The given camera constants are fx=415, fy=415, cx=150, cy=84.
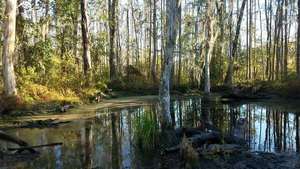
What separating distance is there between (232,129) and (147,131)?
4.56 m

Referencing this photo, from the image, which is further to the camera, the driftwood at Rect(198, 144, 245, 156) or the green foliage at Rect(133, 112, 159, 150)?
the green foliage at Rect(133, 112, 159, 150)

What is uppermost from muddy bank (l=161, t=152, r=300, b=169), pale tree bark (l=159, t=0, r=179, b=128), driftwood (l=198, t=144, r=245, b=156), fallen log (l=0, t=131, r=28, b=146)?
pale tree bark (l=159, t=0, r=179, b=128)

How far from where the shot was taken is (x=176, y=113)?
19.0m

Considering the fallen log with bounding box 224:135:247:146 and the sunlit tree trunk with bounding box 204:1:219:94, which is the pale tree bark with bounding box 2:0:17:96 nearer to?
the fallen log with bounding box 224:135:247:146

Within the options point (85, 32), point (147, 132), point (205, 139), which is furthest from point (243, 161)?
point (85, 32)

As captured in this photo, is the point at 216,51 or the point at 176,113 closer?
the point at 176,113

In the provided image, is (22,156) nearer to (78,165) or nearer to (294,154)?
(78,165)

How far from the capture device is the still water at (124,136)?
926 centimetres

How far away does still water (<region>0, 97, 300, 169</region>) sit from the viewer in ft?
30.4

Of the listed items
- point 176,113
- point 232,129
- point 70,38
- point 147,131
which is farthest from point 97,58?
point 147,131

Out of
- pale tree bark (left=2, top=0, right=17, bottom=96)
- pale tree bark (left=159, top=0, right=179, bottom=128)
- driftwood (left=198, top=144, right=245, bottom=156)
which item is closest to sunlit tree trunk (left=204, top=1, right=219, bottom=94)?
pale tree bark (left=2, top=0, right=17, bottom=96)

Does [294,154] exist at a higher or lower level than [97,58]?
lower

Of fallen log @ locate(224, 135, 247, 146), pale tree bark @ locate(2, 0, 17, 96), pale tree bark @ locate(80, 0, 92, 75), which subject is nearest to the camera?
fallen log @ locate(224, 135, 247, 146)

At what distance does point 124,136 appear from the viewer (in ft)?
41.5
